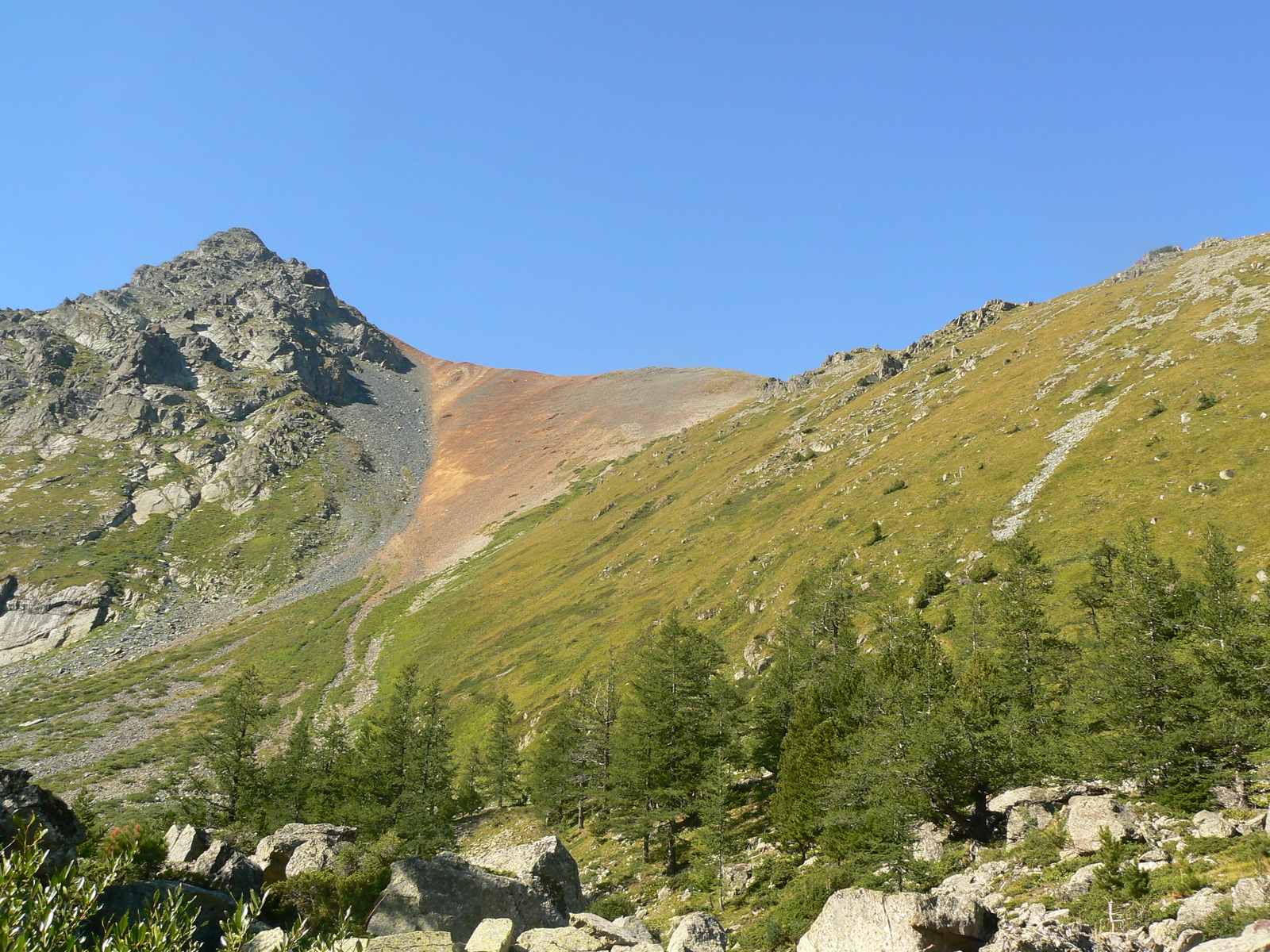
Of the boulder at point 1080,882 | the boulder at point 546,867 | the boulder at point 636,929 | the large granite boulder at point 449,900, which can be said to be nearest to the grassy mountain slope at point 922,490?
the boulder at point 1080,882

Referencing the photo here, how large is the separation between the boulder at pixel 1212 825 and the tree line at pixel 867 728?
57.0 inches

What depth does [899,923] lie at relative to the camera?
16.6 metres

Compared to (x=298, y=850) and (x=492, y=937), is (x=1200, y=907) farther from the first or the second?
(x=298, y=850)

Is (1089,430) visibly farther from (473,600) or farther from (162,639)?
(162,639)

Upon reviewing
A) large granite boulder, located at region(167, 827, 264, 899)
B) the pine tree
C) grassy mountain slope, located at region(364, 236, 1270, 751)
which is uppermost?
grassy mountain slope, located at region(364, 236, 1270, 751)

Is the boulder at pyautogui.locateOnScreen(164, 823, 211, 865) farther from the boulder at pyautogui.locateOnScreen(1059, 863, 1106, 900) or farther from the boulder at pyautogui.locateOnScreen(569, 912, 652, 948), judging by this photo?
the boulder at pyautogui.locateOnScreen(1059, 863, 1106, 900)

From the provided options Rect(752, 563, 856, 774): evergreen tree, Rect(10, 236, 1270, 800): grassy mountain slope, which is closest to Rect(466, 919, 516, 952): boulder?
Rect(752, 563, 856, 774): evergreen tree

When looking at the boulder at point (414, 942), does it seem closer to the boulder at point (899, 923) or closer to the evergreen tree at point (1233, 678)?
the boulder at point (899, 923)

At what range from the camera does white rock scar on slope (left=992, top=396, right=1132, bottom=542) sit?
204ft

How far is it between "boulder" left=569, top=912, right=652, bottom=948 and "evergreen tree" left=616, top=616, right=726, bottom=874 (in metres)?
14.2

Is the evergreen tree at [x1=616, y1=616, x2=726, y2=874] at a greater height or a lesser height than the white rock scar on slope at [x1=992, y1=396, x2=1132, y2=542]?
lesser

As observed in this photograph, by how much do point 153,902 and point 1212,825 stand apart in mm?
29639

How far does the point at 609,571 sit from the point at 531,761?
54.5 meters

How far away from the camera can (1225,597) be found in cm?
2775
